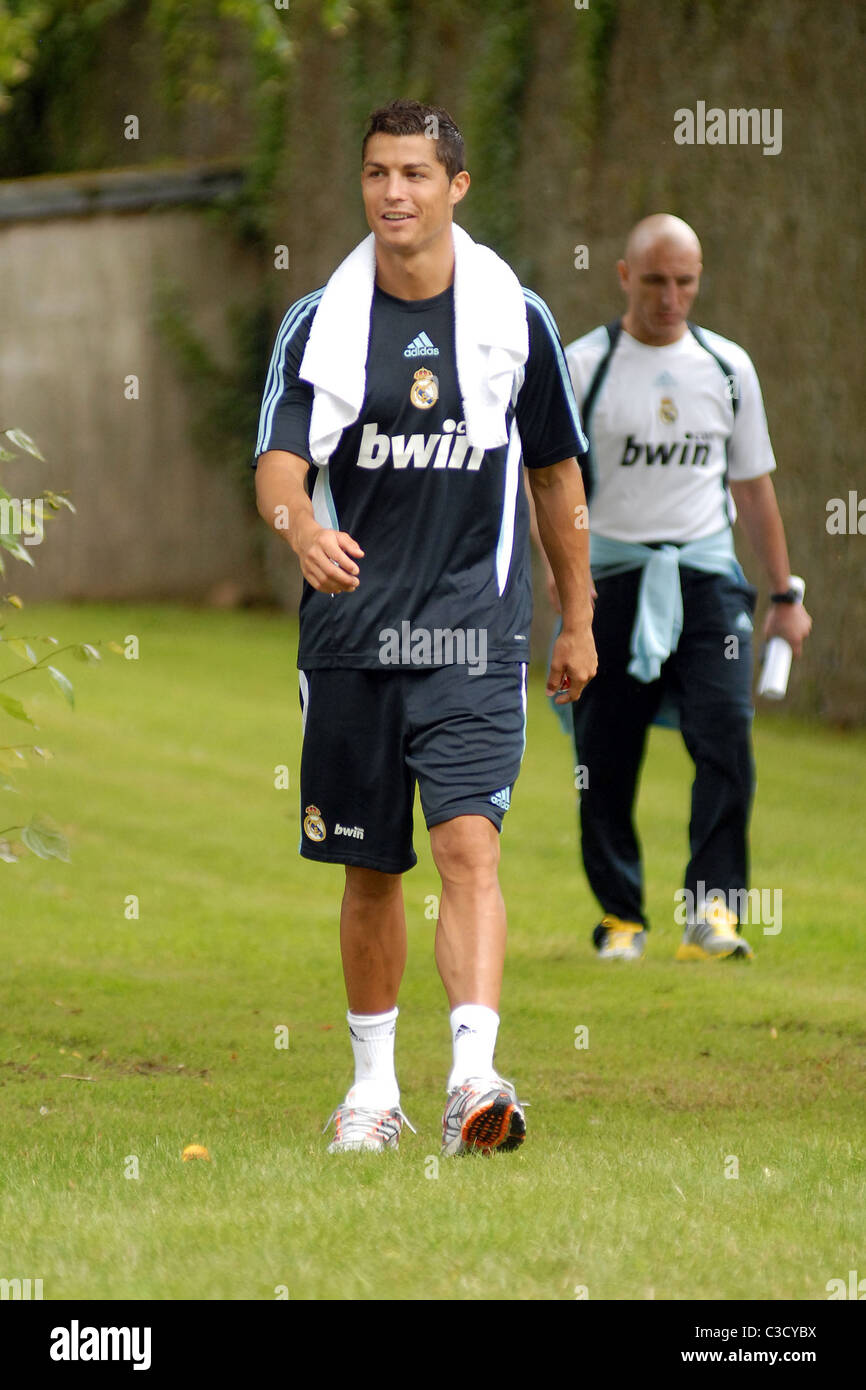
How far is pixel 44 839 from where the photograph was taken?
4371 mm

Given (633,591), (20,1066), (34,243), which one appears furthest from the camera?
(34,243)

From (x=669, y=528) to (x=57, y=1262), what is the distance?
4.24 meters

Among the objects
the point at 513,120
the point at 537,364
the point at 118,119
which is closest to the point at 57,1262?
the point at 537,364

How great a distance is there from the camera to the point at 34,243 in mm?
18438

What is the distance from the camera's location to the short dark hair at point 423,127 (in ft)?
14.4

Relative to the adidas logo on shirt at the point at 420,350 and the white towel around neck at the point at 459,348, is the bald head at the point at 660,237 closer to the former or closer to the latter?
the white towel around neck at the point at 459,348

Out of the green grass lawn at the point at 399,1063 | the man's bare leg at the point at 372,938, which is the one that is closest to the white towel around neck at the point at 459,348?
the man's bare leg at the point at 372,938

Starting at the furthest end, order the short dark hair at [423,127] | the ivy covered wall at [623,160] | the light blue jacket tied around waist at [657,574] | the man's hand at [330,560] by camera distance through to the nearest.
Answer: the ivy covered wall at [623,160], the light blue jacket tied around waist at [657,574], the short dark hair at [423,127], the man's hand at [330,560]

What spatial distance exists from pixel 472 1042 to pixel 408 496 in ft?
3.95

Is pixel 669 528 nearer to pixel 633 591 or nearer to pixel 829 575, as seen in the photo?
pixel 633 591

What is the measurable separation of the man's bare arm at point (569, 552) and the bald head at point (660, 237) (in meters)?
2.25

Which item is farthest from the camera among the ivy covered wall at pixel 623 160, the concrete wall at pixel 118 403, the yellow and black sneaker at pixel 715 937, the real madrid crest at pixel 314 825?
the concrete wall at pixel 118 403

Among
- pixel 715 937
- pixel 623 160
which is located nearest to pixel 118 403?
pixel 623 160

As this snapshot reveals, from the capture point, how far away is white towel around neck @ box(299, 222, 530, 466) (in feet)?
14.2
